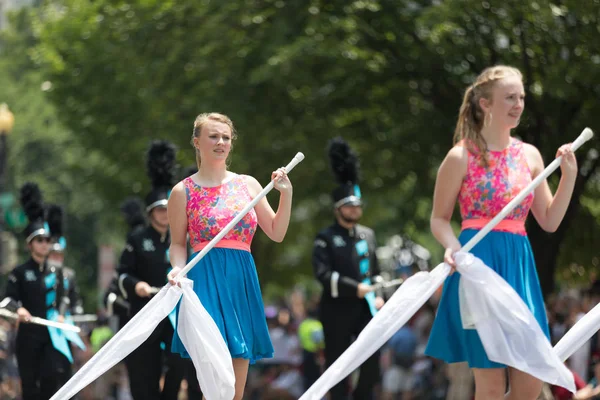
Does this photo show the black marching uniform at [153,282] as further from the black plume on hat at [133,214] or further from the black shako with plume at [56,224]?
the black plume on hat at [133,214]

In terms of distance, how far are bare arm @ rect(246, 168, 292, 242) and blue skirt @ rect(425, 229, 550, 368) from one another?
1.05m

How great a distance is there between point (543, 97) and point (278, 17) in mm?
3510

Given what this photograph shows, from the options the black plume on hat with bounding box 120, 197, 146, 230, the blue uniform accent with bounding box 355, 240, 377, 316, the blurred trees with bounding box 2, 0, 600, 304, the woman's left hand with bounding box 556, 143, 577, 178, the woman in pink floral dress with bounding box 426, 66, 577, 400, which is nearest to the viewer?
the woman's left hand with bounding box 556, 143, 577, 178

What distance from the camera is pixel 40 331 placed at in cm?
1145

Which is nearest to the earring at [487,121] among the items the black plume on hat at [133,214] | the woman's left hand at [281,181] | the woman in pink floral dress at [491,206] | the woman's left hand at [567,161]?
the woman in pink floral dress at [491,206]

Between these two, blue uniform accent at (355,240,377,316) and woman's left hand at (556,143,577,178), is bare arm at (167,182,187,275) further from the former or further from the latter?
blue uniform accent at (355,240,377,316)

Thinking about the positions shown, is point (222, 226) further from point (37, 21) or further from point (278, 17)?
point (37, 21)

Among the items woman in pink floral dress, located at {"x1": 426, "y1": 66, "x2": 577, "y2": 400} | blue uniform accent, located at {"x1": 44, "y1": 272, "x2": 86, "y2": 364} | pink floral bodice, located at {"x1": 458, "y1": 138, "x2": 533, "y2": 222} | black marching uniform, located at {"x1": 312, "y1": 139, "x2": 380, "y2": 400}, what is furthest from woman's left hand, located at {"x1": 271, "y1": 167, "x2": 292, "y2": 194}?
blue uniform accent, located at {"x1": 44, "y1": 272, "x2": 86, "y2": 364}

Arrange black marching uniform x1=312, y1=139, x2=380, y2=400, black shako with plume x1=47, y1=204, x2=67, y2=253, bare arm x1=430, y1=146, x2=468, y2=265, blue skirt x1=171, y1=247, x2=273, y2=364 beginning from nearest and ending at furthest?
bare arm x1=430, y1=146, x2=468, y2=265 < blue skirt x1=171, y1=247, x2=273, y2=364 < black marching uniform x1=312, y1=139, x2=380, y2=400 < black shako with plume x1=47, y1=204, x2=67, y2=253

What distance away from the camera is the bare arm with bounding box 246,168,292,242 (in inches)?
306

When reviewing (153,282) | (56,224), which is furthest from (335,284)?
(56,224)

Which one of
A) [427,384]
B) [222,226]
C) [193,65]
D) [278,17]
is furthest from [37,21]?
[222,226]

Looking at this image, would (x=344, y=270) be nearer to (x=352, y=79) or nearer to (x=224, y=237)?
(x=224, y=237)

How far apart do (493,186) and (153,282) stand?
4.22m
